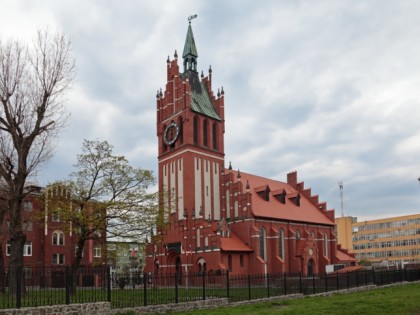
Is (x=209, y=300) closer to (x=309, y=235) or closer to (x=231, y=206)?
(x=231, y=206)

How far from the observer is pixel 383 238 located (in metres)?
110

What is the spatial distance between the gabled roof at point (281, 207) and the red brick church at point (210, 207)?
175mm

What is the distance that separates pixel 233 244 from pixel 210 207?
6.00m

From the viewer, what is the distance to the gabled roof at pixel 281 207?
52734 millimetres

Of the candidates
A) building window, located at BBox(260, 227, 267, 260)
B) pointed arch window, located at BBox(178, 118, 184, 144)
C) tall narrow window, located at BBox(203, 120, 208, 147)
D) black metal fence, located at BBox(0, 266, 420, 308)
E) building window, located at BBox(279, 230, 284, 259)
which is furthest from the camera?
tall narrow window, located at BBox(203, 120, 208, 147)

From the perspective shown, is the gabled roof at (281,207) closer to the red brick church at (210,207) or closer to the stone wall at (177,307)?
the red brick church at (210,207)

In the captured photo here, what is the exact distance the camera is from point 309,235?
57531 mm

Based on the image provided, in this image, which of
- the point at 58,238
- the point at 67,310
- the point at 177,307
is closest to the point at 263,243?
the point at 58,238

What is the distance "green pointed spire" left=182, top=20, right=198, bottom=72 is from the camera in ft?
188

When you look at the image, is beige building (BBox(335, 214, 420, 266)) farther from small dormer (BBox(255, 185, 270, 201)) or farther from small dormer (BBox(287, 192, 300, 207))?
small dormer (BBox(255, 185, 270, 201))

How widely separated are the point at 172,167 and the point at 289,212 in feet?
51.3

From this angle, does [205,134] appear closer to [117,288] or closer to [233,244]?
[233,244]

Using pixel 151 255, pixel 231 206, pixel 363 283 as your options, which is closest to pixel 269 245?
pixel 231 206

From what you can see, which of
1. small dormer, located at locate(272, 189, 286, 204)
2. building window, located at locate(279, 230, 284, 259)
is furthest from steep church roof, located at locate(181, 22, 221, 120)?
building window, located at locate(279, 230, 284, 259)
